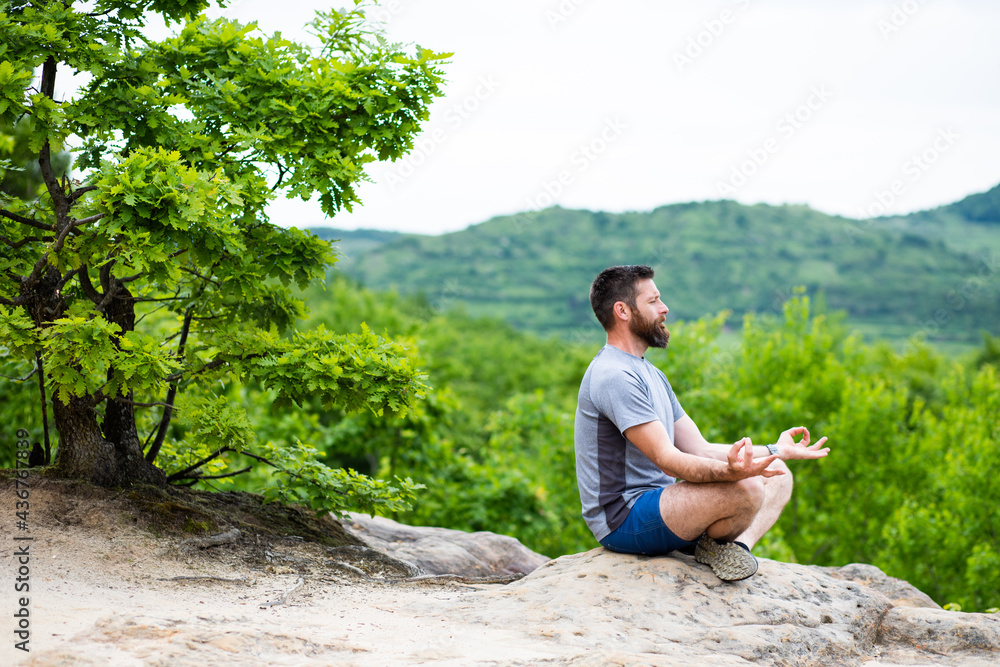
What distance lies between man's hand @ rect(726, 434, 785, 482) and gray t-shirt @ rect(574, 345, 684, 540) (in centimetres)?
54

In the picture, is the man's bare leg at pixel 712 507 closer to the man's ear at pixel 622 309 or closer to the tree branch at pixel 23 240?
the man's ear at pixel 622 309

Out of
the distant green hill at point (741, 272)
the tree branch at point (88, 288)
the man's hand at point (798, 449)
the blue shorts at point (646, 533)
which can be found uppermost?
the distant green hill at point (741, 272)

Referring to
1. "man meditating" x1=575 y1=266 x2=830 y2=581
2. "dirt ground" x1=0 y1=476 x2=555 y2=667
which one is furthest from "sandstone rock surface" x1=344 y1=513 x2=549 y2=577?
"man meditating" x1=575 y1=266 x2=830 y2=581

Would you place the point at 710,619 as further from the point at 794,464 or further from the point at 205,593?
the point at 794,464

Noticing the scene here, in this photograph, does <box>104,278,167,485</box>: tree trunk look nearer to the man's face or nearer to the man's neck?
the man's neck

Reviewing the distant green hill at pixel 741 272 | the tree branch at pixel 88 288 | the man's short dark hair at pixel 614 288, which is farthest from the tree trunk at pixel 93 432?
the distant green hill at pixel 741 272

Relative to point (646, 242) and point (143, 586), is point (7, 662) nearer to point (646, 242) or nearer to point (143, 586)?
point (143, 586)

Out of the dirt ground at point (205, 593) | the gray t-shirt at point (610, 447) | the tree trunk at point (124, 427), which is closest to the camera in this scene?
the dirt ground at point (205, 593)

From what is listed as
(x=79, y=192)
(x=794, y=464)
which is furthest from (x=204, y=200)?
(x=794, y=464)

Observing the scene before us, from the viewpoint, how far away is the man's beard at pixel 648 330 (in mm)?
4535

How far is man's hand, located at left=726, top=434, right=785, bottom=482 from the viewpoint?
372cm

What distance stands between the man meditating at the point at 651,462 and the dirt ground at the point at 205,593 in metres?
1.06

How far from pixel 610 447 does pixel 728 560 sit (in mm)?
894

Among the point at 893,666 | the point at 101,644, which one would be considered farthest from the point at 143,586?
the point at 893,666
